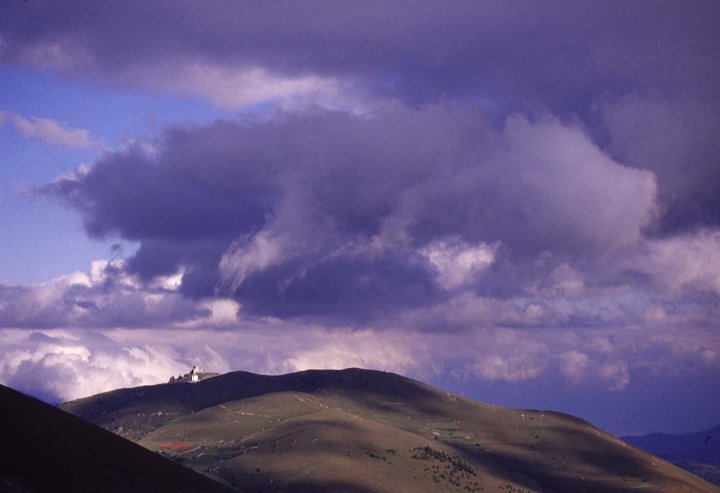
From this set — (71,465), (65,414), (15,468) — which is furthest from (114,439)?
(15,468)

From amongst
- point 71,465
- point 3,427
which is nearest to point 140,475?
point 71,465

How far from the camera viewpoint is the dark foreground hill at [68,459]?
83125 mm

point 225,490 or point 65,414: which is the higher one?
point 65,414

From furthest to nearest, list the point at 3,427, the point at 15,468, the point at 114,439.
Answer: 1. the point at 114,439
2. the point at 3,427
3. the point at 15,468

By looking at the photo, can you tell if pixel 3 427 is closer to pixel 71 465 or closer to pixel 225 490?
pixel 71 465

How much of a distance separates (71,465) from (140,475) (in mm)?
7786

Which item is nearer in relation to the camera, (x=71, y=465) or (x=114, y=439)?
(x=71, y=465)

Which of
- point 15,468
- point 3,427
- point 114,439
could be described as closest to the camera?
point 15,468

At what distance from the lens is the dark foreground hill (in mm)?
83125

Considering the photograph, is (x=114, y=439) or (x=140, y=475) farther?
(x=114, y=439)

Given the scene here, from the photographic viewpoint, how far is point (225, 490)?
4205 inches

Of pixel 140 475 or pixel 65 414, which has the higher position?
pixel 65 414

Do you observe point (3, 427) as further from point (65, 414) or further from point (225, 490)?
point (225, 490)

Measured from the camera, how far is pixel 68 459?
293ft
